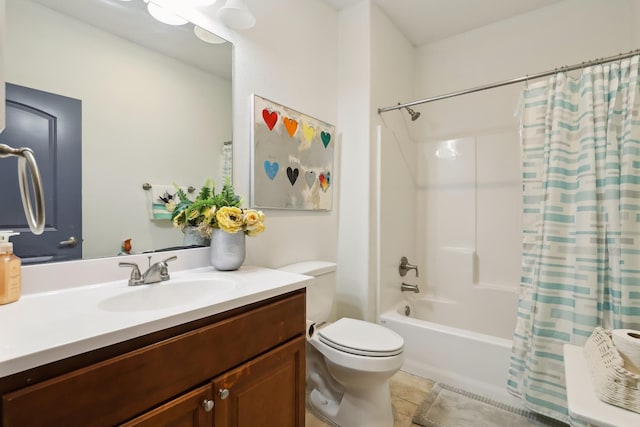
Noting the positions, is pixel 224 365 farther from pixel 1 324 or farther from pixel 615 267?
pixel 615 267

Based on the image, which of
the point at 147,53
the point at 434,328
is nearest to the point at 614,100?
the point at 434,328

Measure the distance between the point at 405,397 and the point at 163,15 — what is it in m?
2.26

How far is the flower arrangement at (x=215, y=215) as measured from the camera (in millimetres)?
1250

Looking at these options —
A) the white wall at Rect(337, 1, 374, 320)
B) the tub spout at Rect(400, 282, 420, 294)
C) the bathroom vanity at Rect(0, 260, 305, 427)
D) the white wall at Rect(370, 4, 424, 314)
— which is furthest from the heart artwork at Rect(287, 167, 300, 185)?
the tub spout at Rect(400, 282, 420, 294)

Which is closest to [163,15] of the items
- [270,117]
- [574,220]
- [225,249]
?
[270,117]

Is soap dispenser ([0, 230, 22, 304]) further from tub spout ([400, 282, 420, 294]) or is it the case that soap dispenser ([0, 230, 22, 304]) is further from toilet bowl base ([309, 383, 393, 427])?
tub spout ([400, 282, 420, 294])

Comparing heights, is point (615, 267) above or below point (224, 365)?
above

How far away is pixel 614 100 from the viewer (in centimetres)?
137

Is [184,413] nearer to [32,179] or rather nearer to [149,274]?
[149,274]

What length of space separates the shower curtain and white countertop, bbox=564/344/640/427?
591 mm

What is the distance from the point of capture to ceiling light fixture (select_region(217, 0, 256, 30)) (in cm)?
135

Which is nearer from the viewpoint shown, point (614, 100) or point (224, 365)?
point (224, 365)

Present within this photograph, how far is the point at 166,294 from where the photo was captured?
1.09 m

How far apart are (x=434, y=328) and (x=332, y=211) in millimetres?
1001
